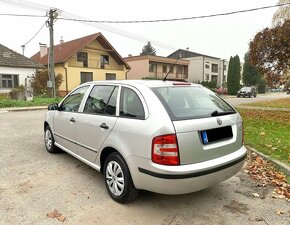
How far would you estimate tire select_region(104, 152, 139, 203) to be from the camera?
3.35 metres

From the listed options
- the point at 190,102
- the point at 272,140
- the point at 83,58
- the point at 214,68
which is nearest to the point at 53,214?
the point at 190,102

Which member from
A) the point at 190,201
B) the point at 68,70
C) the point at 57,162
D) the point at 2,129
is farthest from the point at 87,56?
the point at 190,201

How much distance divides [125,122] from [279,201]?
2414mm

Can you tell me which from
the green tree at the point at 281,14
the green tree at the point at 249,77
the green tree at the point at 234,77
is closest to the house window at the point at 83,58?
the green tree at the point at 281,14

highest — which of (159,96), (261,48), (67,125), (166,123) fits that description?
(261,48)

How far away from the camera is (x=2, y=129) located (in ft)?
29.5

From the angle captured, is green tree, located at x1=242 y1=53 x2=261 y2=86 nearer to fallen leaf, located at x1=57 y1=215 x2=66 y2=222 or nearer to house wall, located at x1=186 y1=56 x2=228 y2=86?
house wall, located at x1=186 y1=56 x2=228 y2=86

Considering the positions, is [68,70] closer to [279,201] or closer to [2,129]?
[2,129]

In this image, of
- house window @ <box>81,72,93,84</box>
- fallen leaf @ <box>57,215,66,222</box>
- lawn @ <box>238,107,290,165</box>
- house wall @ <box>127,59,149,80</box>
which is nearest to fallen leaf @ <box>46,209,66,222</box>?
fallen leaf @ <box>57,215,66,222</box>

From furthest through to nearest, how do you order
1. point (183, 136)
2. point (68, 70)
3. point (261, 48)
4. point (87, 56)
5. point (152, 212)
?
point (87, 56) → point (68, 70) → point (261, 48) → point (152, 212) → point (183, 136)

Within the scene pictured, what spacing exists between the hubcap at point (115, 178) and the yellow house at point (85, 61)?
27.0 meters

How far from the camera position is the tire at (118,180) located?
11.0ft

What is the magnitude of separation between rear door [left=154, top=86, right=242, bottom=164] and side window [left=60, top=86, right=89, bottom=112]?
1.77 metres

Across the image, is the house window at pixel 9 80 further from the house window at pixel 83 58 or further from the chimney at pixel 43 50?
the chimney at pixel 43 50
